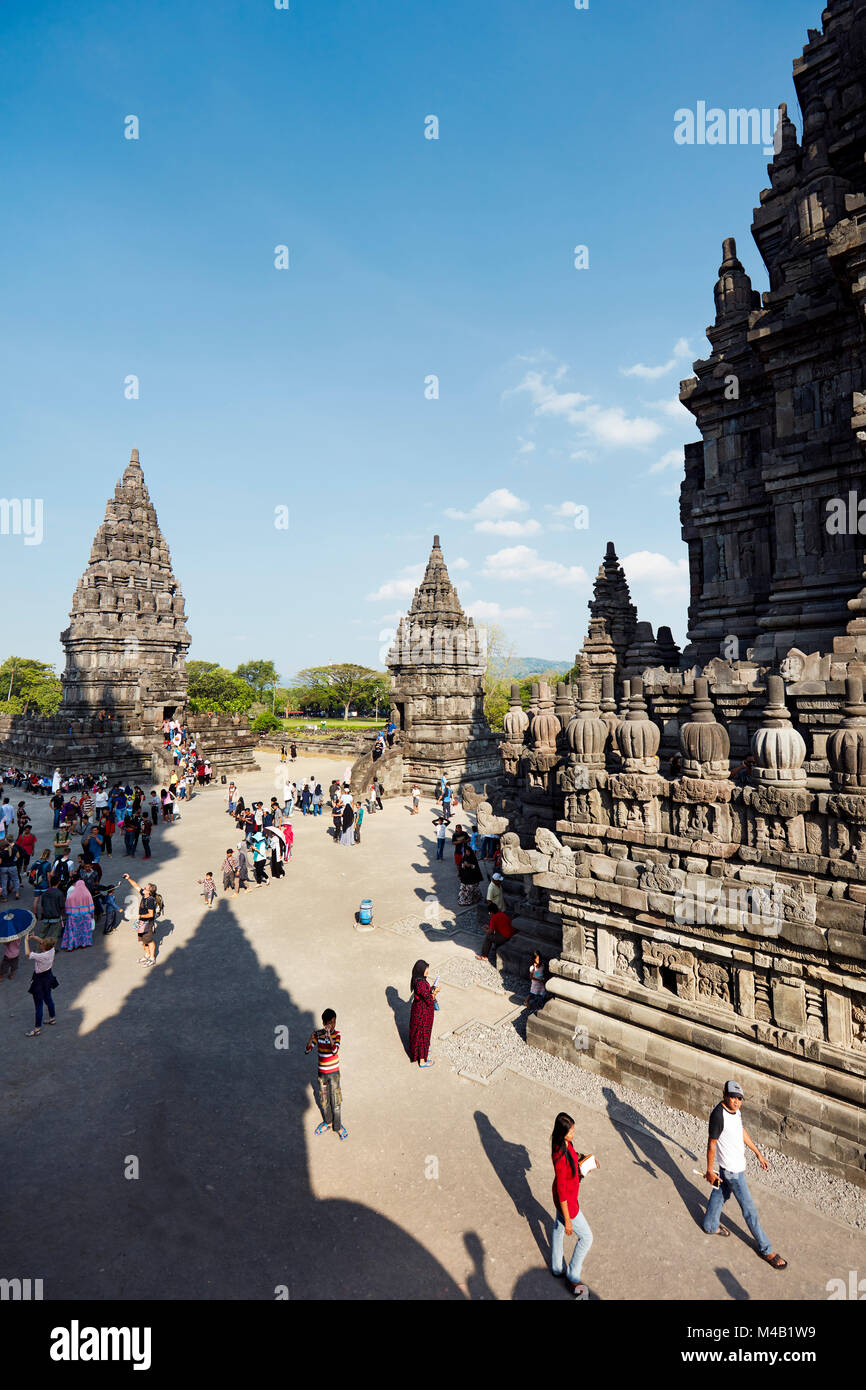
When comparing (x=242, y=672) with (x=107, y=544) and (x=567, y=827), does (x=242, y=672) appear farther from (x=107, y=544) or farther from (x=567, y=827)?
(x=567, y=827)

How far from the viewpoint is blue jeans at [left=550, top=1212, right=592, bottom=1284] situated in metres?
4.52

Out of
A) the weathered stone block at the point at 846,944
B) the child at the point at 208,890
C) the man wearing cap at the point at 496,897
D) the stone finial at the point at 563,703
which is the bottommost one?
the child at the point at 208,890

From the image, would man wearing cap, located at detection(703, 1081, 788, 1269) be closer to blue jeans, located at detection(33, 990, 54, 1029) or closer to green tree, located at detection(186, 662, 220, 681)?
blue jeans, located at detection(33, 990, 54, 1029)

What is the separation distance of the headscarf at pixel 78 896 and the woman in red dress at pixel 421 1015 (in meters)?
7.50

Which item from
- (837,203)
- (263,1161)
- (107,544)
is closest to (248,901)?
(263,1161)

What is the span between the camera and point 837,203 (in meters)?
10.2

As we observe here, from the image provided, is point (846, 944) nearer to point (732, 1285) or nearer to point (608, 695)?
point (732, 1285)

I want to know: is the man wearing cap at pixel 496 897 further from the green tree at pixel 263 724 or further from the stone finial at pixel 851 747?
the green tree at pixel 263 724

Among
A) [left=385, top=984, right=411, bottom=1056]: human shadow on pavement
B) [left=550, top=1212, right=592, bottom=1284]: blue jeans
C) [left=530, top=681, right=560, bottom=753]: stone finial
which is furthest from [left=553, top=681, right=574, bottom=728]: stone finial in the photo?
[left=550, top=1212, right=592, bottom=1284]: blue jeans

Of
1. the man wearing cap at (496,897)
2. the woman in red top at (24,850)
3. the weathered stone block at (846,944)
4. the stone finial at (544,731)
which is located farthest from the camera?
the woman in red top at (24,850)

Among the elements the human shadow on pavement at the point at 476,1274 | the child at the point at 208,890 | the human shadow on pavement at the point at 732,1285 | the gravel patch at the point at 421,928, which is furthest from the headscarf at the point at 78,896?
the human shadow on pavement at the point at 732,1285

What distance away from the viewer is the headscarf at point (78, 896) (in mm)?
11594

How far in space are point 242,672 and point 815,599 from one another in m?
116

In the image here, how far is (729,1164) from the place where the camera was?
4.94 meters
